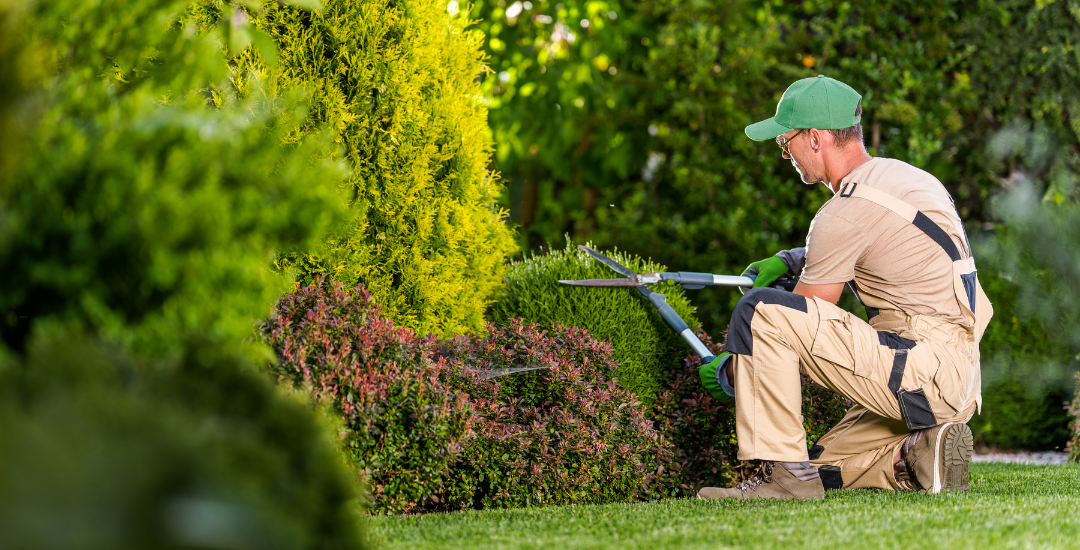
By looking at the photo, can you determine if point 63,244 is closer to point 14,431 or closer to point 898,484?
point 14,431

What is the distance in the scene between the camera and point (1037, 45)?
6.27 metres

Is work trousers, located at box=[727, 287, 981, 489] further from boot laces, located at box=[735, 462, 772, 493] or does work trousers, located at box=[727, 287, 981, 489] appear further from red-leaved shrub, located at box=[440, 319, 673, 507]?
red-leaved shrub, located at box=[440, 319, 673, 507]

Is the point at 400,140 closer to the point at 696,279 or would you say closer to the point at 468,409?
the point at 468,409

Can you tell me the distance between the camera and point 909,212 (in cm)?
343

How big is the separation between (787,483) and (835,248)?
93 centimetres

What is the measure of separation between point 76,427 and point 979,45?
22.1 ft

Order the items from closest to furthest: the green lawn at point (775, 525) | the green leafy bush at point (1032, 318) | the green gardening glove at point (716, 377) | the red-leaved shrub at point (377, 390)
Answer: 1. the green lawn at point (775, 525)
2. the red-leaved shrub at point (377, 390)
3. the green gardening glove at point (716, 377)
4. the green leafy bush at point (1032, 318)

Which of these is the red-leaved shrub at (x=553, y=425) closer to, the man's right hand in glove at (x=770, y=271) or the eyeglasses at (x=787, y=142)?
the man's right hand in glove at (x=770, y=271)

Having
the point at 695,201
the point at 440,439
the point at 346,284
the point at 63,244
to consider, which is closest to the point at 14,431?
the point at 63,244

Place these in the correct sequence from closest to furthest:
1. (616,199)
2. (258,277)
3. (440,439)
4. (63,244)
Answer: (63,244), (258,277), (440,439), (616,199)

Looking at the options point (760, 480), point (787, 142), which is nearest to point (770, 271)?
point (787, 142)

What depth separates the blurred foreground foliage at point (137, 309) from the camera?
1.19m

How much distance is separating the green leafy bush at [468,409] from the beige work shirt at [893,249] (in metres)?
0.98

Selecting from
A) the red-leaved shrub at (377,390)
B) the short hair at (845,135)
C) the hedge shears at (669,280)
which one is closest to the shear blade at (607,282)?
the hedge shears at (669,280)
